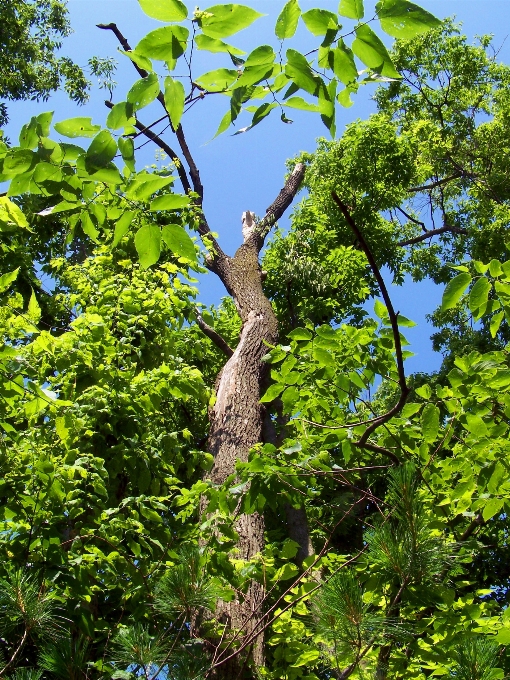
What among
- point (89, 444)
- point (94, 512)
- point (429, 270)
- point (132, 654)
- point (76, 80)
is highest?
point (76, 80)

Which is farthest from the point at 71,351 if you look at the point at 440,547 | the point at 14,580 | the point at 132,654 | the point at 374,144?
the point at 374,144

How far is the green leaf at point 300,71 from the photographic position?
1.37m

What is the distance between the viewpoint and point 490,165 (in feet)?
41.6

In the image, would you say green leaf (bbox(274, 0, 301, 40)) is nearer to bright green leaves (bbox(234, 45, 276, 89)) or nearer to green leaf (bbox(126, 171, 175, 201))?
bright green leaves (bbox(234, 45, 276, 89))

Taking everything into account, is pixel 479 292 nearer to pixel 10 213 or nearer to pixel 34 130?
pixel 34 130

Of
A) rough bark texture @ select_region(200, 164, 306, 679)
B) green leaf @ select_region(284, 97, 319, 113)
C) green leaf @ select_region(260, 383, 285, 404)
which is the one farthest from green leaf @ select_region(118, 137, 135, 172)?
rough bark texture @ select_region(200, 164, 306, 679)

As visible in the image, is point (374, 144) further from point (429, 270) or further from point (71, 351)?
point (71, 351)

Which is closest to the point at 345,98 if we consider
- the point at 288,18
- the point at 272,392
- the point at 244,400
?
the point at 288,18

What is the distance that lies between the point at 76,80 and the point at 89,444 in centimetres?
1123

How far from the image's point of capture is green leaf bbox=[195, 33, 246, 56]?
52.2 inches

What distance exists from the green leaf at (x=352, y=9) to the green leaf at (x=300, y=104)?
0.66 feet

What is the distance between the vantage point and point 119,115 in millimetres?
1357

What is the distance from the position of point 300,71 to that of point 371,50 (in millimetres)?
167

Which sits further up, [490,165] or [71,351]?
[490,165]
